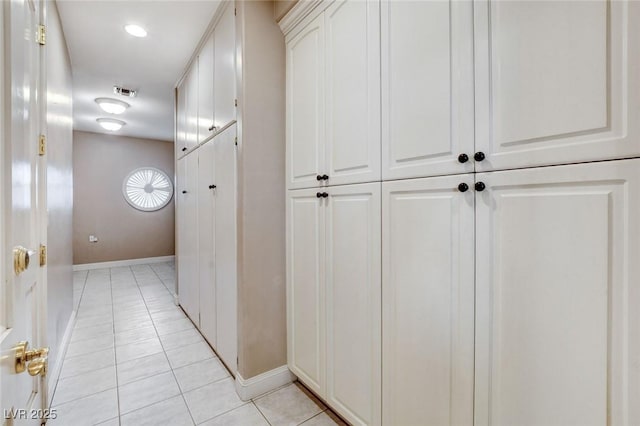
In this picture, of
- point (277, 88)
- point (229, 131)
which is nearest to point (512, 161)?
point (277, 88)

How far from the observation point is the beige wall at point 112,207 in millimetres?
5238

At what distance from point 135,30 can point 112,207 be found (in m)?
4.46

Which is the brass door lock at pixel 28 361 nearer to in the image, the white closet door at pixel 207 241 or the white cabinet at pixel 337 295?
the white cabinet at pixel 337 295

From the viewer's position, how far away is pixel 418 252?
108cm

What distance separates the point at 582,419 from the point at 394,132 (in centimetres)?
106

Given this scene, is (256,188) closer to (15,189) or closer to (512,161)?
(15,189)

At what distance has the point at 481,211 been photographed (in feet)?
2.95

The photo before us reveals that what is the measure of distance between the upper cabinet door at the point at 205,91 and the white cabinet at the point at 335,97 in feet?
2.77

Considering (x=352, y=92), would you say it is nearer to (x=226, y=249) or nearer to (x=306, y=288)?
(x=306, y=288)

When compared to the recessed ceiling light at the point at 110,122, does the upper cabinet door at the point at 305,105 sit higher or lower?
lower

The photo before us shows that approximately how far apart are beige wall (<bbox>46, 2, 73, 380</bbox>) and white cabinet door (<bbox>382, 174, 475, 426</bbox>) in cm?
200

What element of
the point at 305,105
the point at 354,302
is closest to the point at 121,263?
the point at 305,105

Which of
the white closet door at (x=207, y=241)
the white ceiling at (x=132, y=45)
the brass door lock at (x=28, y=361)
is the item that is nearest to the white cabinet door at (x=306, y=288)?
the white closet door at (x=207, y=241)

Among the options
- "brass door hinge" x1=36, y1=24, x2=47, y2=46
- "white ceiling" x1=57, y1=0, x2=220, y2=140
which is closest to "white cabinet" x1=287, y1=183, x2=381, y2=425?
"brass door hinge" x1=36, y1=24, x2=47, y2=46
